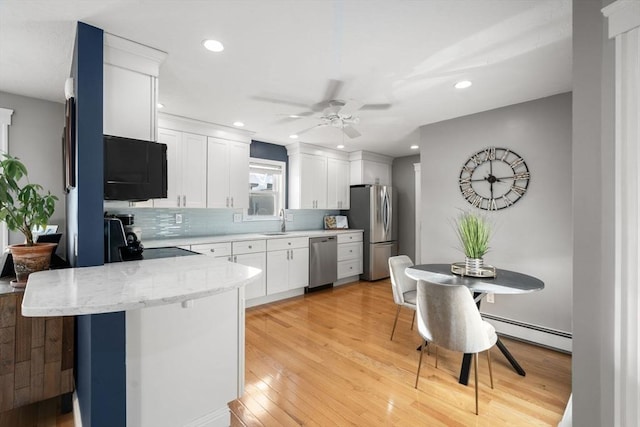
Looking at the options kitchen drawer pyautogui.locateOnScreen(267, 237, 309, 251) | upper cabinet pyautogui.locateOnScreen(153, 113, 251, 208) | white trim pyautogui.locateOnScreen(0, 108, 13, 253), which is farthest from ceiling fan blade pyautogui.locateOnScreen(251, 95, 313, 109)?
white trim pyautogui.locateOnScreen(0, 108, 13, 253)

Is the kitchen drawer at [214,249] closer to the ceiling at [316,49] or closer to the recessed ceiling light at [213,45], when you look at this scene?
the ceiling at [316,49]

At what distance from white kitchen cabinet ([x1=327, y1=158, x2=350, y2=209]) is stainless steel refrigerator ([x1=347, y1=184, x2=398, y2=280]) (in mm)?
192

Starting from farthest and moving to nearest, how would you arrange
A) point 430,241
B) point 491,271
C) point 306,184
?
point 306,184
point 430,241
point 491,271

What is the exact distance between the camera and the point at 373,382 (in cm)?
218

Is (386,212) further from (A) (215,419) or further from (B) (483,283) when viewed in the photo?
(A) (215,419)

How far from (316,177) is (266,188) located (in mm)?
911

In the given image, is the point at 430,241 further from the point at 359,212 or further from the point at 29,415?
the point at 29,415

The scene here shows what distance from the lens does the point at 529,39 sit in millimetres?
1904

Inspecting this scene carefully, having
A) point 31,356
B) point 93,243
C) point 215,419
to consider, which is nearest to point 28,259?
point 93,243

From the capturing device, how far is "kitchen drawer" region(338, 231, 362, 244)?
5.03 meters

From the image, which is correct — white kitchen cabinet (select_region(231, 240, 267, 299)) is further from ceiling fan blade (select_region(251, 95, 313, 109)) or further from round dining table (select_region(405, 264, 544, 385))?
round dining table (select_region(405, 264, 544, 385))

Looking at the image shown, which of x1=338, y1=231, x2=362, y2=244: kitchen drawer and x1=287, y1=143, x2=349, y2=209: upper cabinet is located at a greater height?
x1=287, y1=143, x2=349, y2=209: upper cabinet

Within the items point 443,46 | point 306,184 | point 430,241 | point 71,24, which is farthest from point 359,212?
point 71,24

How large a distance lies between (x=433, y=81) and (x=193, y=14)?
6.40 ft
